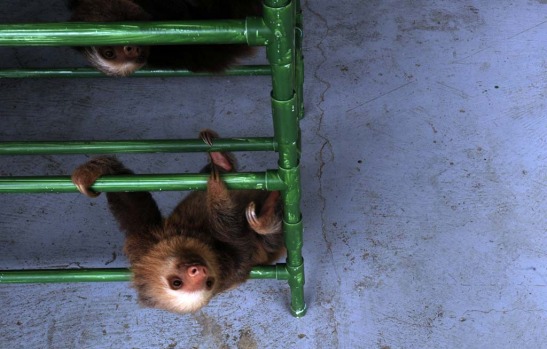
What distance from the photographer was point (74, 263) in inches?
68.4

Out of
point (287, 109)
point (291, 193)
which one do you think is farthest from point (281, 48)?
point (291, 193)

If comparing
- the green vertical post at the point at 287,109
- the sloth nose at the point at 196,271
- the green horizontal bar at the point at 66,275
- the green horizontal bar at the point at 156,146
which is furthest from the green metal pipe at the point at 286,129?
the green horizontal bar at the point at 66,275

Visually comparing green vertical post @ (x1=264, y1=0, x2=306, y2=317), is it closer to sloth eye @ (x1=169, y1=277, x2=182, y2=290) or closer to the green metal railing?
the green metal railing

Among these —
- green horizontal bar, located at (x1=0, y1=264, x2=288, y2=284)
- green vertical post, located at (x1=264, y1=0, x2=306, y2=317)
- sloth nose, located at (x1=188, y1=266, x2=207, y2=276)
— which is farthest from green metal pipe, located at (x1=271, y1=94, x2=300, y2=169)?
green horizontal bar, located at (x1=0, y1=264, x2=288, y2=284)

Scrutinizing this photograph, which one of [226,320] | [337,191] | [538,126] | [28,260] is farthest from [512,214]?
[28,260]

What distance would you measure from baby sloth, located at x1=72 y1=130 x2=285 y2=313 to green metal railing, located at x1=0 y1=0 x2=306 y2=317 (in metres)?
0.06

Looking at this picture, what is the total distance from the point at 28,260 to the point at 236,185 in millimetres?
1042

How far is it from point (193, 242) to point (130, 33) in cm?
72

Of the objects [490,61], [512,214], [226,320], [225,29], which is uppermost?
[225,29]

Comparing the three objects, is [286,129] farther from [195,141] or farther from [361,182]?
[361,182]

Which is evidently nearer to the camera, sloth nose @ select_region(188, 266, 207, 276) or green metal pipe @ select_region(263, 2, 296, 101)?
green metal pipe @ select_region(263, 2, 296, 101)

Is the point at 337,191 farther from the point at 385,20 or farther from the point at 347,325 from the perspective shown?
the point at 385,20

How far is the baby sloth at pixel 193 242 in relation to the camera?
4.19 feet

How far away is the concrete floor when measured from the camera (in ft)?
5.23
